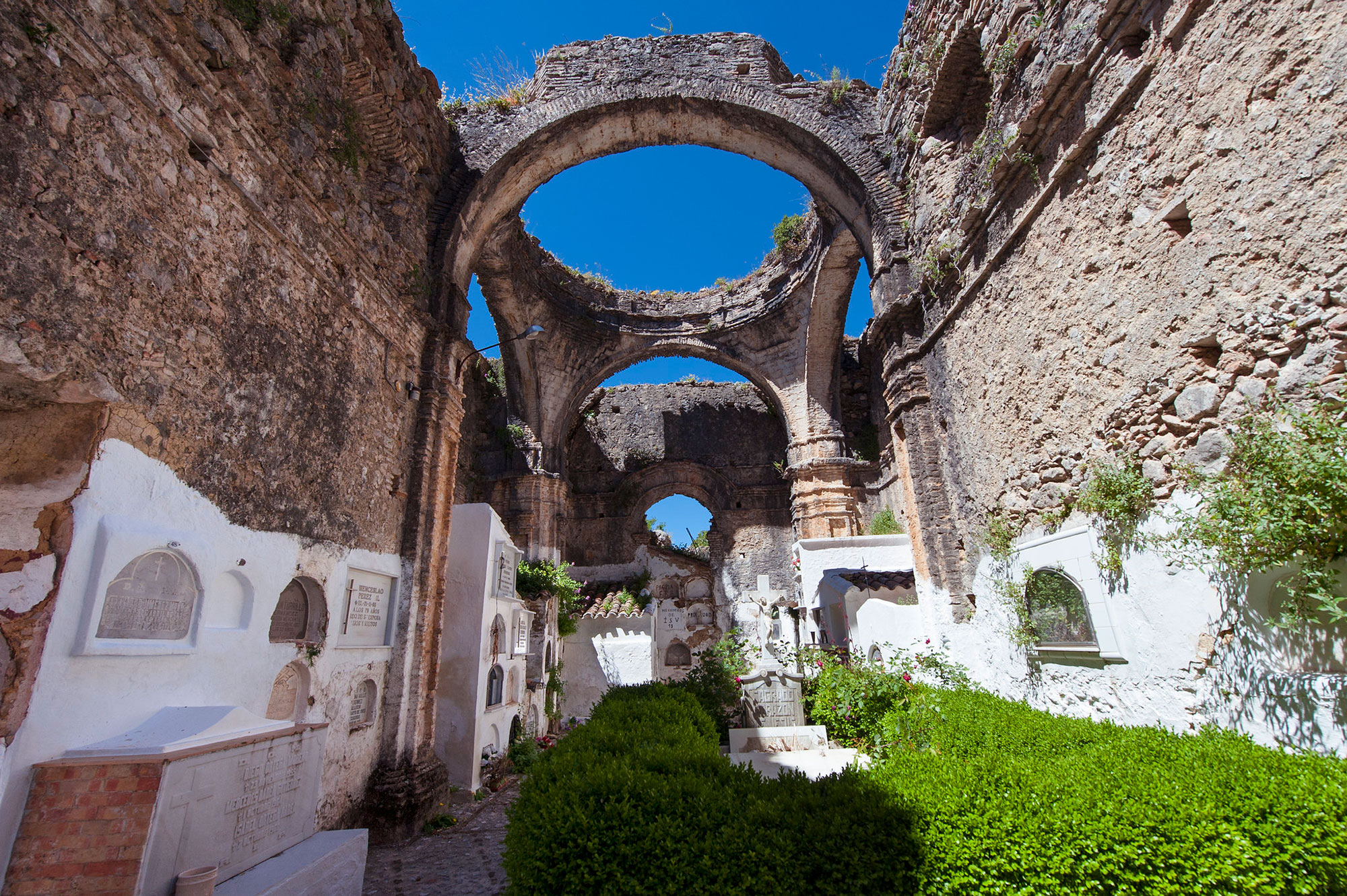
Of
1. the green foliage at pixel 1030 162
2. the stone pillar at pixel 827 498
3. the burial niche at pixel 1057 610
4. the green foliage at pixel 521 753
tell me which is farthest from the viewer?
the stone pillar at pixel 827 498

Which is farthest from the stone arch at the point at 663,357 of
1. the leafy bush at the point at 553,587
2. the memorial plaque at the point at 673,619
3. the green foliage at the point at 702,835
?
the green foliage at the point at 702,835

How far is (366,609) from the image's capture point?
5602 mm

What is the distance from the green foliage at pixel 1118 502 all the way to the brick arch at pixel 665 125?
15.4ft

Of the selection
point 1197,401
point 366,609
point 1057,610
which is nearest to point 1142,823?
point 1197,401

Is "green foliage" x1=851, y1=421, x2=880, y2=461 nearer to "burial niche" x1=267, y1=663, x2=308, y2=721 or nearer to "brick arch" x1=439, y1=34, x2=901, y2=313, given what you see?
"brick arch" x1=439, y1=34, x2=901, y2=313

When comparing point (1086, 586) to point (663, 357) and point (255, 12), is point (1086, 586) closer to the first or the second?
point (255, 12)

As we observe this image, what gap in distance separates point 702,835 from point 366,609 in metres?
4.08

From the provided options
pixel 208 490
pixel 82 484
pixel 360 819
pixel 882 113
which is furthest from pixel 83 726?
pixel 882 113

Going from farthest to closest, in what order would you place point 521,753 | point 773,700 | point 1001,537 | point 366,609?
point 521,753, point 773,700, point 366,609, point 1001,537

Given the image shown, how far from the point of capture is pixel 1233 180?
314 cm

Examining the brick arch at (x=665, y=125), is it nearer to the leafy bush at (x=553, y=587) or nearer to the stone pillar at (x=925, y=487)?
the stone pillar at (x=925, y=487)

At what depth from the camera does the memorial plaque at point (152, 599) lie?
3057 mm

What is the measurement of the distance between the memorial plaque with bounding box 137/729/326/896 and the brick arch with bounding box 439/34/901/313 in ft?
19.1

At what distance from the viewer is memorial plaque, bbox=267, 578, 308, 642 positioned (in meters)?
4.40
